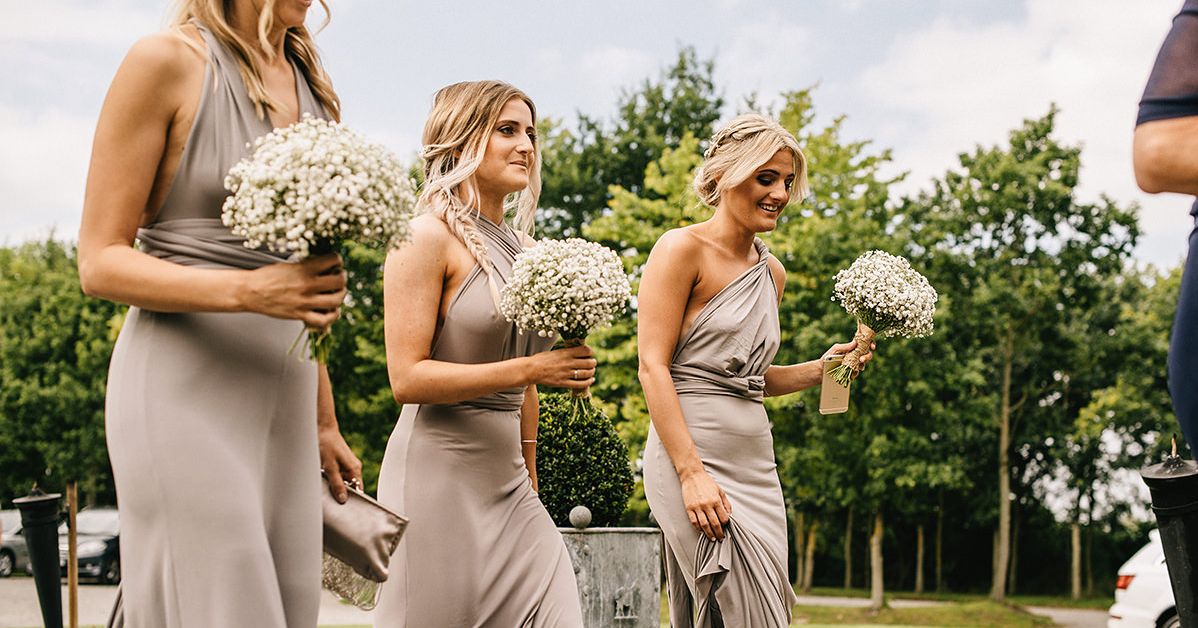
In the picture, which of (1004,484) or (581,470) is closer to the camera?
(581,470)

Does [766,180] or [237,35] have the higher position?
[766,180]

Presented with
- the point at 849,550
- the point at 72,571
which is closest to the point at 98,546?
the point at 72,571

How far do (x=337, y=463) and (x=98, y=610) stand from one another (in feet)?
73.9

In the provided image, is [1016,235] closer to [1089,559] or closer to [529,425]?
[1089,559]

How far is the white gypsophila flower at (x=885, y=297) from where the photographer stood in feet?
18.5

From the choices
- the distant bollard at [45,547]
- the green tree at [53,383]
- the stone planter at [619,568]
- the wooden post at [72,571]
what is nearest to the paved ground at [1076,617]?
the stone planter at [619,568]

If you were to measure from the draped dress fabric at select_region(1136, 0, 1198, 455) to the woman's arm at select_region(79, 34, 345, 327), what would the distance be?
1804 mm

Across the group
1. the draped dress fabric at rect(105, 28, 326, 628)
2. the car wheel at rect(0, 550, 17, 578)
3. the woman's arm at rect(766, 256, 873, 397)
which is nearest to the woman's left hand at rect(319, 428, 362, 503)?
the draped dress fabric at rect(105, 28, 326, 628)

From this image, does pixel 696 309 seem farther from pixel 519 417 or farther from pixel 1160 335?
pixel 1160 335

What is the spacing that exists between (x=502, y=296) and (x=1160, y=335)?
37.8 meters

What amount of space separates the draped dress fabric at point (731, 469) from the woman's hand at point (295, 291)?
9.07 ft

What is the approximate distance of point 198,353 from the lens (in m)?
2.60

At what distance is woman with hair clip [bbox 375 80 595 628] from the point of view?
157 inches

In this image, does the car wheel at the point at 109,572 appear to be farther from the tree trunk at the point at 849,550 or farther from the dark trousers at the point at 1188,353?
the dark trousers at the point at 1188,353
